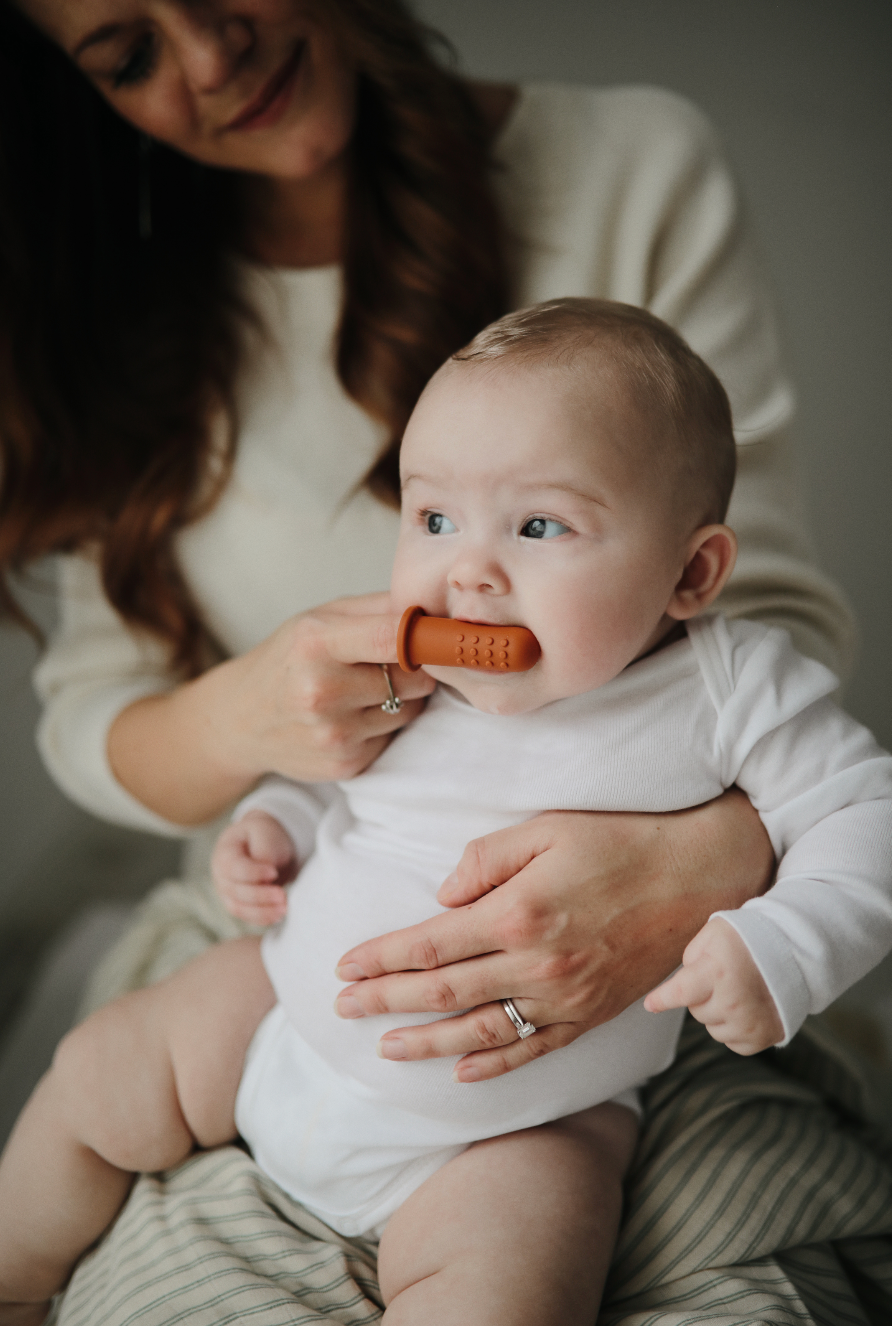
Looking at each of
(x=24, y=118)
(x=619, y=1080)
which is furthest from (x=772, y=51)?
(x=619, y=1080)

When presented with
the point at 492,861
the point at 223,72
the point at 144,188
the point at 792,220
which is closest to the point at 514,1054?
the point at 492,861

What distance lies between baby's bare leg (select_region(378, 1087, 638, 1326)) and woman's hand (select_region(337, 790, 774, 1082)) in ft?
0.29

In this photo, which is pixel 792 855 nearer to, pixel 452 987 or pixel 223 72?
pixel 452 987

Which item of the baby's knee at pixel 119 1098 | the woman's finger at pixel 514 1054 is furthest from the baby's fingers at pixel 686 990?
the baby's knee at pixel 119 1098

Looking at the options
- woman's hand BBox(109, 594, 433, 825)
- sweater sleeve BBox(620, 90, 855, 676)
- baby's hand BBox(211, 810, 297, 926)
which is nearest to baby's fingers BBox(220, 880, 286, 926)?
baby's hand BBox(211, 810, 297, 926)

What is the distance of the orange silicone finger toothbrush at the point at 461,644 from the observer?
Result: 652 mm

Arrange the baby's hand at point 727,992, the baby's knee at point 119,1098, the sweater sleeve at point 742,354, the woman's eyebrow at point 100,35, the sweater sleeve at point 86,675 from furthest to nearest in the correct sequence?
the sweater sleeve at point 86,675, the sweater sleeve at point 742,354, the woman's eyebrow at point 100,35, the baby's knee at point 119,1098, the baby's hand at point 727,992

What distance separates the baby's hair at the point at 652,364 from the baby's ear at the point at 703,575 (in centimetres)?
2

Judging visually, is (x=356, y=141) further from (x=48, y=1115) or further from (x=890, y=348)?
(x=48, y=1115)

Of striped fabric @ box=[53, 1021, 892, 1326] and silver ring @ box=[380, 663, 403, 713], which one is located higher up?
silver ring @ box=[380, 663, 403, 713]

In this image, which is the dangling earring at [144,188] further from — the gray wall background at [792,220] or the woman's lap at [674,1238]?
the woman's lap at [674,1238]

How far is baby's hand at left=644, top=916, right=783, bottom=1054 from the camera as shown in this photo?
595mm

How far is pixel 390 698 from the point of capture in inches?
31.5

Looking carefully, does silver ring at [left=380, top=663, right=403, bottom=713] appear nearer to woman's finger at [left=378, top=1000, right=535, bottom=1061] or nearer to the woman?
the woman
